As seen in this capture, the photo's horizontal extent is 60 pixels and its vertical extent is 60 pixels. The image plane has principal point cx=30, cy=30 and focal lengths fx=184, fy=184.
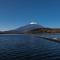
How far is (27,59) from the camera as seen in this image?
2045 centimetres

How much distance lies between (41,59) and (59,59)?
197 centimetres

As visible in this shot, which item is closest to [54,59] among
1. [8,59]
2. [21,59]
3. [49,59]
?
[49,59]

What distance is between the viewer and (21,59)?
67.3ft

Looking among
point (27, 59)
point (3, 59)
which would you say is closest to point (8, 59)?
point (3, 59)

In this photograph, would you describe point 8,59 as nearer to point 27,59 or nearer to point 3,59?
point 3,59

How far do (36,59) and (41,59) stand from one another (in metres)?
0.57

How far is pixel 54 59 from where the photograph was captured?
65.8ft

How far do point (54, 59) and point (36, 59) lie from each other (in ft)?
6.44

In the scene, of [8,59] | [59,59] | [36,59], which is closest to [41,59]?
[36,59]

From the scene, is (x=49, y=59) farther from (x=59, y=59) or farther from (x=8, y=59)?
(x=8, y=59)

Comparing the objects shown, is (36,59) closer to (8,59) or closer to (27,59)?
(27,59)

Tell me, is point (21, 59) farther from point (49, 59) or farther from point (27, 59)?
point (49, 59)

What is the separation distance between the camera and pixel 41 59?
20.4 meters

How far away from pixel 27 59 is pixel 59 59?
352 cm
